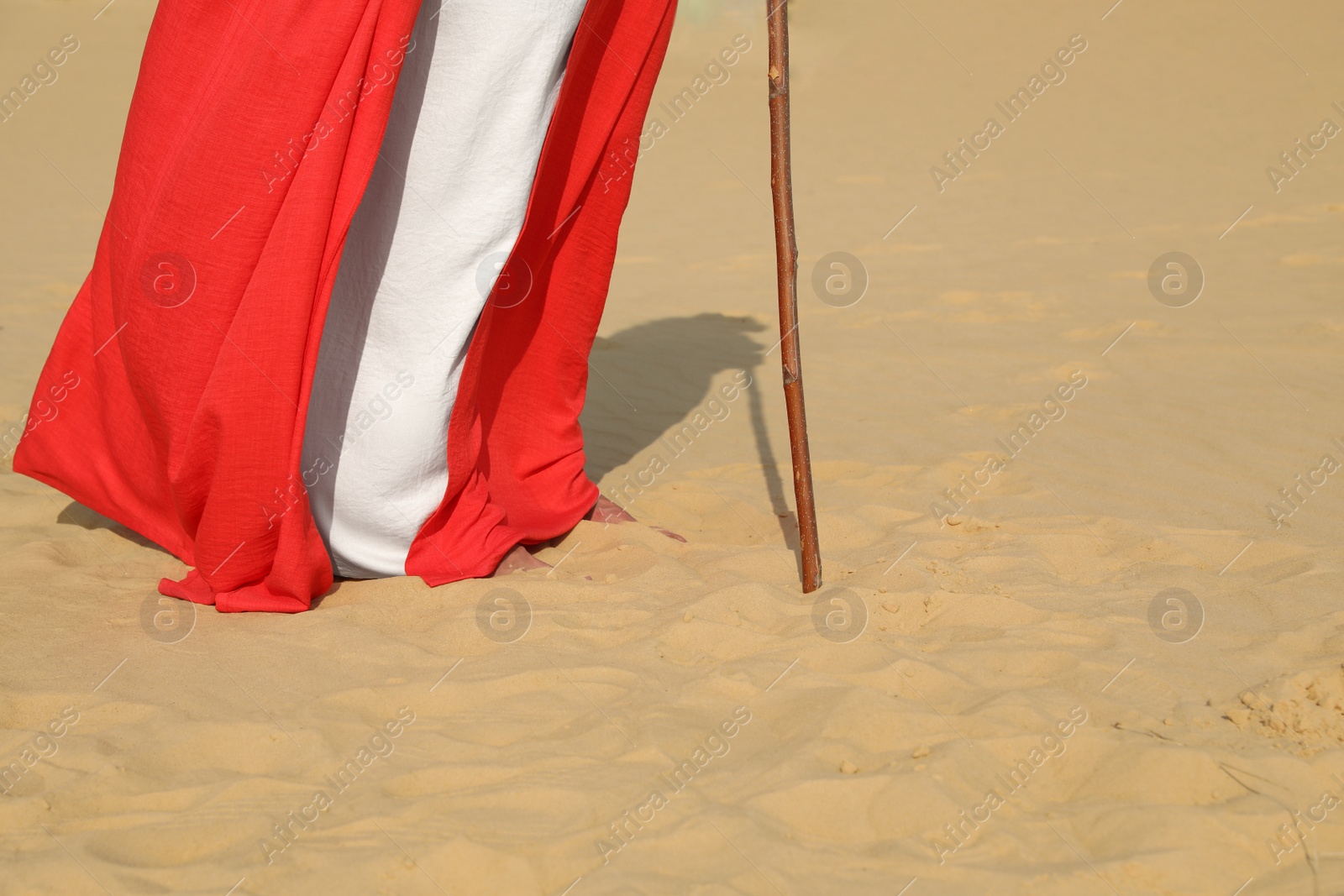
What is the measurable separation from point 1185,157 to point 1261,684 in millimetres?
9509

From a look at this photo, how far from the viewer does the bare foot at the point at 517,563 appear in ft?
10.4

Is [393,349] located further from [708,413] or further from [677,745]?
[708,413]

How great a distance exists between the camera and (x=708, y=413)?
4.95 m

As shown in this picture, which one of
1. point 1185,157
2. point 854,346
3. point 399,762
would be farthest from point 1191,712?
point 1185,157

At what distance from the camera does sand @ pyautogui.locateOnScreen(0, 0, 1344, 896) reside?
188 centimetres

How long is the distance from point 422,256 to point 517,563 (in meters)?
0.98
